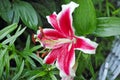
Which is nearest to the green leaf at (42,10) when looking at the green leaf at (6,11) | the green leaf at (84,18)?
the green leaf at (6,11)

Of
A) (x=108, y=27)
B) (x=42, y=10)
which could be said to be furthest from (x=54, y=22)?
(x=42, y=10)

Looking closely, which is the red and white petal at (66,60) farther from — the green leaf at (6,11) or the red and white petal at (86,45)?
the green leaf at (6,11)

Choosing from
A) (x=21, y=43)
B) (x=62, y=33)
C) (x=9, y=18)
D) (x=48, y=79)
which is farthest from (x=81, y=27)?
(x=21, y=43)

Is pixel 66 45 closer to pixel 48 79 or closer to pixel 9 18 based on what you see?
pixel 48 79

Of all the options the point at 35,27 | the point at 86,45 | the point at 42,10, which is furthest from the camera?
the point at 42,10

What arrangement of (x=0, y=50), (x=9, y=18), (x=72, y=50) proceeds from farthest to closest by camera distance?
1. (x=9, y=18)
2. (x=0, y=50)
3. (x=72, y=50)

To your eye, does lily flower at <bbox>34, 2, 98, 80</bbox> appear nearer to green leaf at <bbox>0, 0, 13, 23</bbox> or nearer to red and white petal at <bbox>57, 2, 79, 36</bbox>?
red and white petal at <bbox>57, 2, 79, 36</bbox>

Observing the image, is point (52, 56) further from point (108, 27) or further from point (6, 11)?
point (6, 11)
